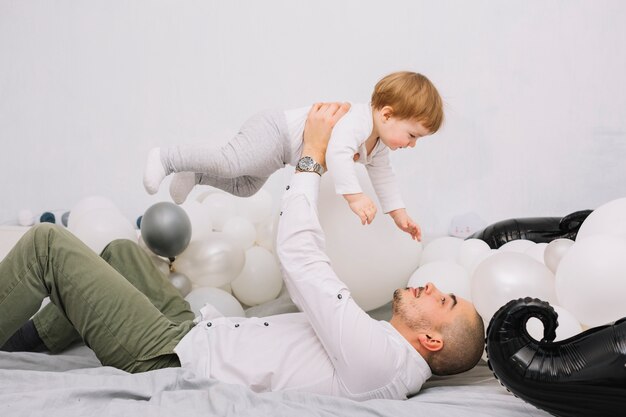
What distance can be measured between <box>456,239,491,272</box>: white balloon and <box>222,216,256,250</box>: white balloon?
2.63ft

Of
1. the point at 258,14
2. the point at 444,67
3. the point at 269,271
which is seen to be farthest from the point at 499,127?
the point at 269,271

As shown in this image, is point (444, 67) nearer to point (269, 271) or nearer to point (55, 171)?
point (269, 271)

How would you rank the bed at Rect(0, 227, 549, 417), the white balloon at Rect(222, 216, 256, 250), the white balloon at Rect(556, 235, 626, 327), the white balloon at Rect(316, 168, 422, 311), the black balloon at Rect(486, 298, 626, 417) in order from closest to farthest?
the black balloon at Rect(486, 298, 626, 417) < the bed at Rect(0, 227, 549, 417) < the white balloon at Rect(556, 235, 626, 327) < the white balloon at Rect(316, 168, 422, 311) < the white balloon at Rect(222, 216, 256, 250)

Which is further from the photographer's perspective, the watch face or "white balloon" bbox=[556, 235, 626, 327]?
the watch face

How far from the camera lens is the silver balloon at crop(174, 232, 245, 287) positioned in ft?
6.81

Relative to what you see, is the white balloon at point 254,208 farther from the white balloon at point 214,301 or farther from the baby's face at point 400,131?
the baby's face at point 400,131

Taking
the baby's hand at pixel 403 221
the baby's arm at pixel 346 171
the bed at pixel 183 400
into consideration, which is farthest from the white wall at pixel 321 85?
the bed at pixel 183 400

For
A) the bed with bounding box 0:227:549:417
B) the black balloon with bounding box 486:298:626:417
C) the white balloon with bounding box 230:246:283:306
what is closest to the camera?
the black balloon with bounding box 486:298:626:417

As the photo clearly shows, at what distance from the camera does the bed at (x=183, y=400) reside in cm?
117

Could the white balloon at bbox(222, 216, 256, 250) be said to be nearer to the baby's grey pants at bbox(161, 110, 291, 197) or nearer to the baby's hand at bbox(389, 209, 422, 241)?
the baby's grey pants at bbox(161, 110, 291, 197)

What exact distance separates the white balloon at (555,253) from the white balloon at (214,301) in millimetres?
953

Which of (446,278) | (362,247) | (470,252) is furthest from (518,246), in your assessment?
(362,247)

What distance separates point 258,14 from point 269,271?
156 cm

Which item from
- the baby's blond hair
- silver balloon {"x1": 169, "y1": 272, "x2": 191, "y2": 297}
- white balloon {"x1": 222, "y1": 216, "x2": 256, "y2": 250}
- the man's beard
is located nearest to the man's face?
the man's beard
